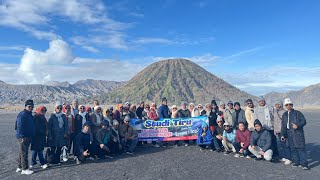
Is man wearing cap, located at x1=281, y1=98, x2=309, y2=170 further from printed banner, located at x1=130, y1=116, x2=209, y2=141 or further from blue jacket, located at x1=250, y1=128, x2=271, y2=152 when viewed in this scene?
printed banner, located at x1=130, y1=116, x2=209, y2=141

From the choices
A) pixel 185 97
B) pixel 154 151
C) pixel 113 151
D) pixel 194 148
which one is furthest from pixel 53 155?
pixel 185 97

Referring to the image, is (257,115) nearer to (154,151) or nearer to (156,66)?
(154,151)

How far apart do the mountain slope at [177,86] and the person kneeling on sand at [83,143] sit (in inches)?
3848

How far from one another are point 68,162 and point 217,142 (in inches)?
240

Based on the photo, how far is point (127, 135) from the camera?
1228 cm

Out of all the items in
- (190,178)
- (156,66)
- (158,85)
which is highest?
(156,66)

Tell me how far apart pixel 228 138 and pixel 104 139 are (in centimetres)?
502

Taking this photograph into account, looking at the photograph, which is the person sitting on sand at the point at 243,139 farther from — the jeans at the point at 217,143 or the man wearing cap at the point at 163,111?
the man wearing cap at the point at 163,111

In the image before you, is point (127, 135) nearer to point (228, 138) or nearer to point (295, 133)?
point (228, 138)

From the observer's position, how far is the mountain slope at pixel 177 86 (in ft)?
383

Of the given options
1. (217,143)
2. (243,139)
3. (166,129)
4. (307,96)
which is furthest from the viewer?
(307,96)

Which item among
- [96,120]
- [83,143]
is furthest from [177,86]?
[83,143]

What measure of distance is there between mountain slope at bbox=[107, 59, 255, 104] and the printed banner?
94.9 metres

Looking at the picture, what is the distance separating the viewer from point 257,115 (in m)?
11.1
